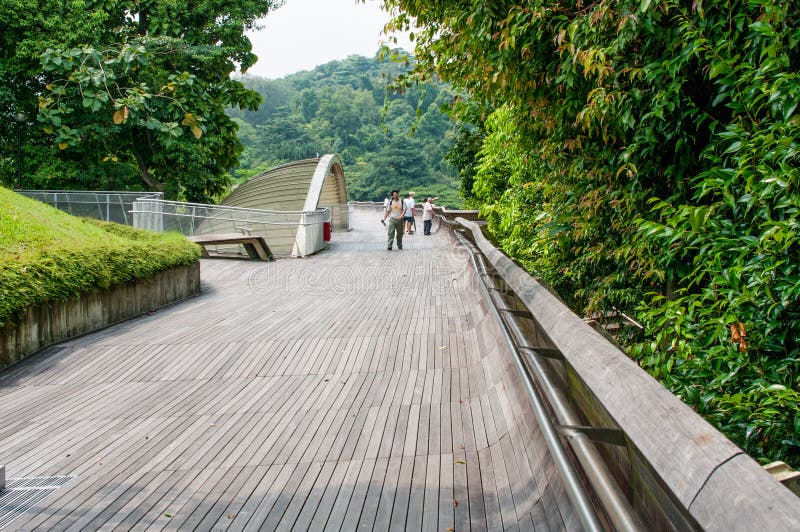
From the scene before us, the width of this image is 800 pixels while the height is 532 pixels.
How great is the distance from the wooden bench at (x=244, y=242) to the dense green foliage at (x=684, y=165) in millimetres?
11648

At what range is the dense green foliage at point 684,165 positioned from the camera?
133 inches

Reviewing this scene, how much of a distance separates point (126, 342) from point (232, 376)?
2425 mm

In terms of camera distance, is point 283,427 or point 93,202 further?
point 93,202

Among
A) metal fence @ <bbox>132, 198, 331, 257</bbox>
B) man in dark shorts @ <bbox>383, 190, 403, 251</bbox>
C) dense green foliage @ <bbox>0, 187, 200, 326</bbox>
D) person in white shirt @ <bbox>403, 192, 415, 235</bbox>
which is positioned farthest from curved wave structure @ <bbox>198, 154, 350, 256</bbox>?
dense green foliage @ <bbox>0, 187, 200, 326</bbox>

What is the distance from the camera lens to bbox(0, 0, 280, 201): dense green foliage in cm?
2114

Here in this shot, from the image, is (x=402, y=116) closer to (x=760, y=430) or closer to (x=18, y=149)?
(x=18, y=149)

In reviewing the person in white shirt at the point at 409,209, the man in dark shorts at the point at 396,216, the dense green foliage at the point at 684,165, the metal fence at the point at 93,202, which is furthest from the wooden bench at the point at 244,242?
the dense green foliage at the point at 684,165

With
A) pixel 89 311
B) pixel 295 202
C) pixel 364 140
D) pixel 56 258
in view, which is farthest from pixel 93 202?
pixel 364 140

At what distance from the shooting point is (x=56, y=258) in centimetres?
845

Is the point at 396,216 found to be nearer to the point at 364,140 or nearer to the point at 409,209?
the point at 409,209

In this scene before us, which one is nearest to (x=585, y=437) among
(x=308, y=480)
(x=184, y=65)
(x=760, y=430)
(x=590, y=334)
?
(x=590, y=334)

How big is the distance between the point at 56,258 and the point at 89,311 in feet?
3.13

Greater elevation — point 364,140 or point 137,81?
point 364,140

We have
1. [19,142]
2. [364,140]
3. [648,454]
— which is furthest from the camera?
[364,140]
